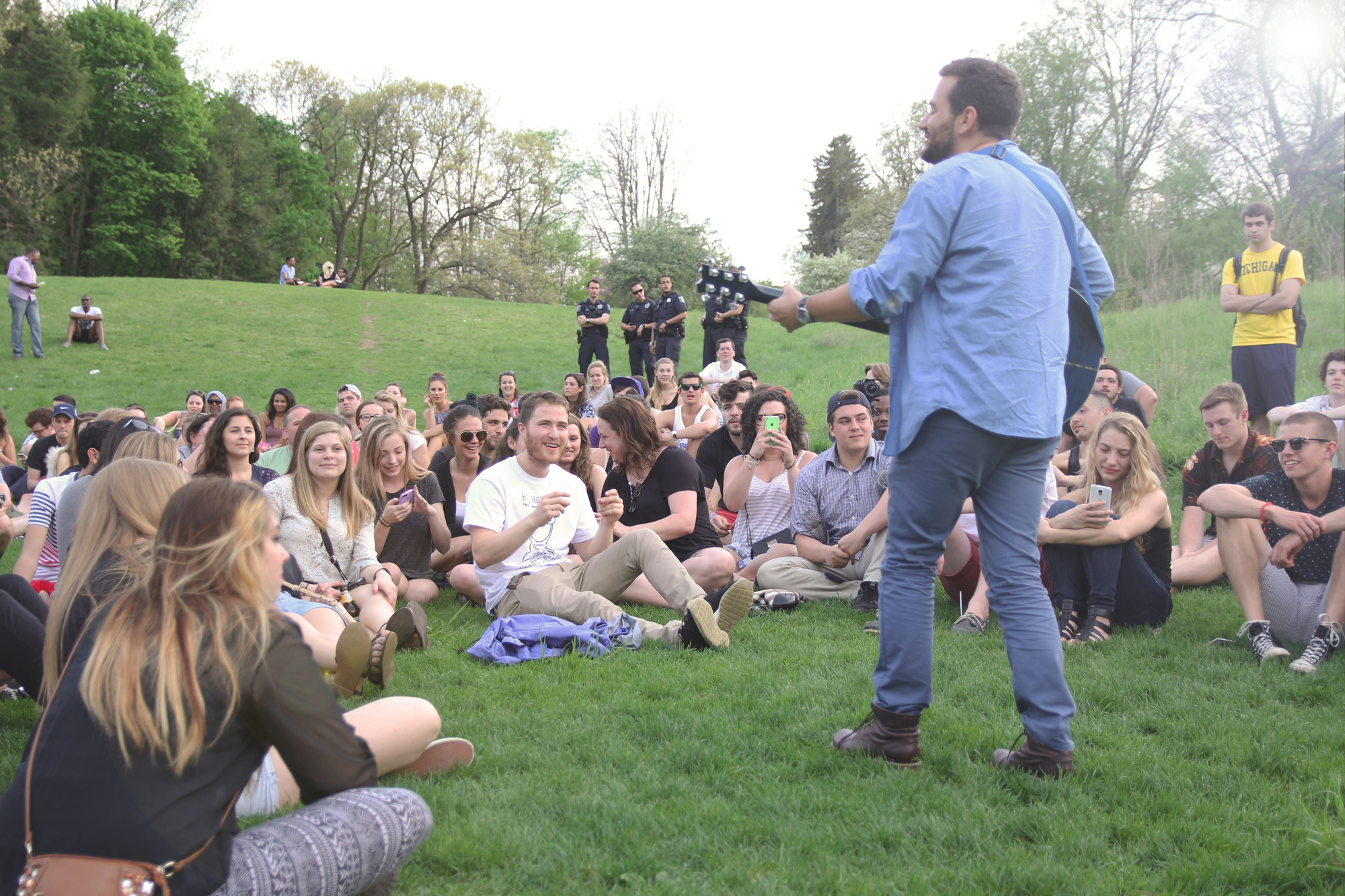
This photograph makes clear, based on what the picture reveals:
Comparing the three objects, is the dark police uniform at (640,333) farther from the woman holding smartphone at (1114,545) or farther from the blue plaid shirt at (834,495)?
the woman holding smartphone at (1114,545)

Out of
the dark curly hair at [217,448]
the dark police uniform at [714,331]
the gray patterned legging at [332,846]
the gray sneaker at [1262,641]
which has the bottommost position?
the gray sneaker at [1262,641]

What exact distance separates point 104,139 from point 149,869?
4275 cm

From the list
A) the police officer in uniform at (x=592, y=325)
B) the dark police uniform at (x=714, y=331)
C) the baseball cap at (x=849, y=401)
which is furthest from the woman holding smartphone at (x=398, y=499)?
the police officer in uniform at (x=592, y=325)

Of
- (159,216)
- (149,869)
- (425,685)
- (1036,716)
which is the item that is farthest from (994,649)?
(159,216)

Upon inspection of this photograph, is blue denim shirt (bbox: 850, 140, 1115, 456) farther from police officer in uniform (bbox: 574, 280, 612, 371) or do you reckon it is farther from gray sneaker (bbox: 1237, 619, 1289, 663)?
police officer in uniform (bbox: 574, 280, 612, 371)

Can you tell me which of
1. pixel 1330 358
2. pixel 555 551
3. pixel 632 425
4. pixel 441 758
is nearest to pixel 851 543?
pixel 632 425

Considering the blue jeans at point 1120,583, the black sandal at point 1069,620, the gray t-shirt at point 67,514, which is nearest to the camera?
the gray t-shirt at point 67,514

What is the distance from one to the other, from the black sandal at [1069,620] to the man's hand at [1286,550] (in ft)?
3.24

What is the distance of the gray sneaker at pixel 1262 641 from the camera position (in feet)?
14.1

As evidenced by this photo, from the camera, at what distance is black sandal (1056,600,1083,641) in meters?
4.82

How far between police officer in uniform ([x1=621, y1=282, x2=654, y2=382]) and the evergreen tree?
3153cm

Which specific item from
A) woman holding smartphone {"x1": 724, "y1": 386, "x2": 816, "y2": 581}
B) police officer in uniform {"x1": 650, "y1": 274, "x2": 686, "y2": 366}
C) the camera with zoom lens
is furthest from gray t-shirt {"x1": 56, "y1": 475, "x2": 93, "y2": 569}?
police officer in uniform {"x1": 650, "y1": 274, "x2": 686, "y2": 366}

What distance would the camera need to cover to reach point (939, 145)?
10.3 feet

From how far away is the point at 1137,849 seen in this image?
2529 mm
